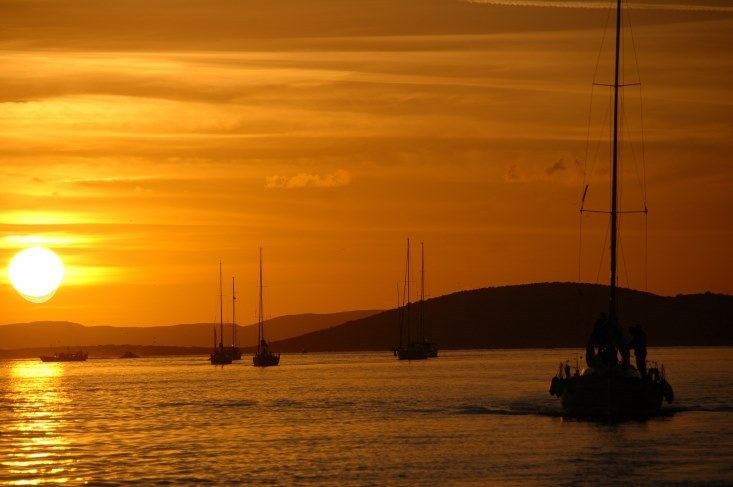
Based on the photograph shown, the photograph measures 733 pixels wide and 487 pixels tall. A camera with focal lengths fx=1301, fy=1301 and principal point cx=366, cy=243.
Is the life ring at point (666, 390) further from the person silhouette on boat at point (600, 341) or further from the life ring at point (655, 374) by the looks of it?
the person silhouette on boat at point (600, 341)

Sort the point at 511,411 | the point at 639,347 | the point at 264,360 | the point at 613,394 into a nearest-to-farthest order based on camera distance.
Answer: the point at 613,394, the point at 639,347, the point at 511,411, the point at 264,360

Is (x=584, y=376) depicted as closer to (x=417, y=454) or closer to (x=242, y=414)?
(x=417, y=454)

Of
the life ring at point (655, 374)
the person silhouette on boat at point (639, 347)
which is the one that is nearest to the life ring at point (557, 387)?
the person silhouette on boat at point (639, 347)

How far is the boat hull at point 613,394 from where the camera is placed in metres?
62.0

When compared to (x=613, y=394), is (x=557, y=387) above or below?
below

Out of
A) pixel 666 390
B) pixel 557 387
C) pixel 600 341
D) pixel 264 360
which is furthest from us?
pixel 264 360

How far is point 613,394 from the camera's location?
2435 inches

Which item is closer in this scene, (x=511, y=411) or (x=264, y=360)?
(x=511, y=411)

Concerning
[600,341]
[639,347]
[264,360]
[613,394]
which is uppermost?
[600,341]

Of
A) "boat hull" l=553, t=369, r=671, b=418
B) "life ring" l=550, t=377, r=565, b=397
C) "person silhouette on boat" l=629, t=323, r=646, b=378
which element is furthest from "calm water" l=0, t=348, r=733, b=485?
"person silhouette on boat" l=629, t=323, r=646, b=378

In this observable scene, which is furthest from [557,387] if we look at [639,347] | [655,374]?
[655,374]

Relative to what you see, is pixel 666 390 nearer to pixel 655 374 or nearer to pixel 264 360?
pixel 655 374

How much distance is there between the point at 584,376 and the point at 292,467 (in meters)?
19.1

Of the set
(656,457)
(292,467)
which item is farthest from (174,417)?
(656,457)
